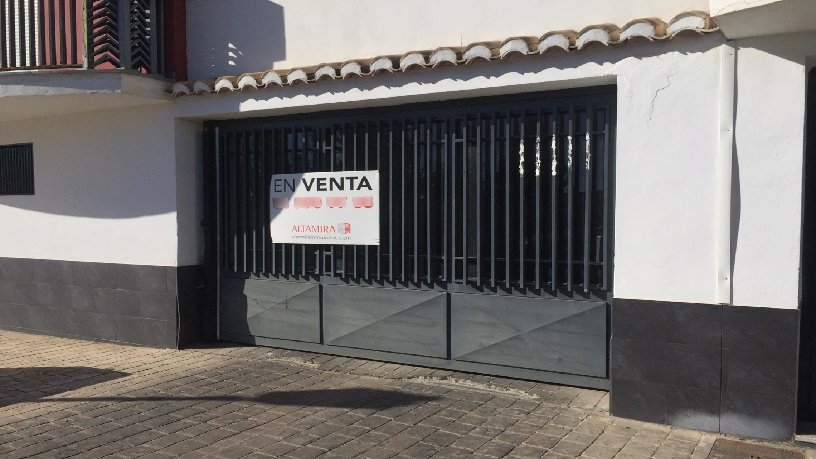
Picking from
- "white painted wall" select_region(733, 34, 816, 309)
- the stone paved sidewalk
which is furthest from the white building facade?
the stone paved sidewalk

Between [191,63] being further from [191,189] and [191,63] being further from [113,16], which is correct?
[191,189]

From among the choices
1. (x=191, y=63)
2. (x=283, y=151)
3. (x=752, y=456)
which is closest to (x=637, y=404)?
(x=752, y=456)

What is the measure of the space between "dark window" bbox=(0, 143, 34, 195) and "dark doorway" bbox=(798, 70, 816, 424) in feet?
28.5

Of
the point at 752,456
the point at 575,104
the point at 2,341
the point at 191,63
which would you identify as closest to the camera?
the point at 752,456

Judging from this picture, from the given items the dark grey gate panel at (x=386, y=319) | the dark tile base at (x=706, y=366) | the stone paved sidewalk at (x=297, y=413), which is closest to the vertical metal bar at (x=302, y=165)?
the dark grey gate panel at (x=386, y=319)

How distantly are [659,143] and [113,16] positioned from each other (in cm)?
570

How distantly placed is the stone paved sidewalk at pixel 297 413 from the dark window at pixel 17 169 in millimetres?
2643

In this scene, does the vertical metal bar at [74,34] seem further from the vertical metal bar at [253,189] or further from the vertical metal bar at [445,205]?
the vertical metal bar at [445,205]

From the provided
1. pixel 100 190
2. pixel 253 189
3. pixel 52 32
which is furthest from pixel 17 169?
pixel 253 189

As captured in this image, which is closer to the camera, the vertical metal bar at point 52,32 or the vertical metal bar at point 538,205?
the vertical metal bar at point 538,205

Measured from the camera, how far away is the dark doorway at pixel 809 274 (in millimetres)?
5062

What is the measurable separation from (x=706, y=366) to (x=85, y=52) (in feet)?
21.7

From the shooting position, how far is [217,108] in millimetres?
7395

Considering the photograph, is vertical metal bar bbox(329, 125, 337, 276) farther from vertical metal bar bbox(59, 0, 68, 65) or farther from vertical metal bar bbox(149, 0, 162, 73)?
vertical metal bar bbox(59, 0, 68, 65)
